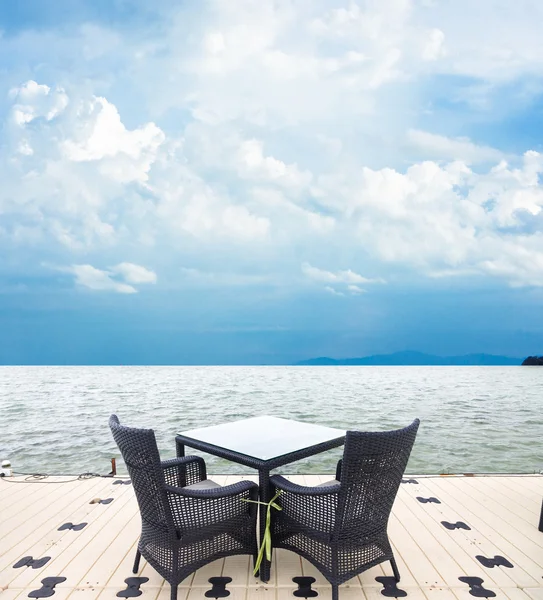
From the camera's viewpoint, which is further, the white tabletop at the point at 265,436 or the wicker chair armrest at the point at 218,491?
the white tabletop at the point at 265,436

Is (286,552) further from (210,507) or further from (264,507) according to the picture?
(210,507)

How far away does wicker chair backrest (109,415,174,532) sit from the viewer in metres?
2.21

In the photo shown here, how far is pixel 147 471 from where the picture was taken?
2277 mm

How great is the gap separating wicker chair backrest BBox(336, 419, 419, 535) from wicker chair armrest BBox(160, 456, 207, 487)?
3.44ft

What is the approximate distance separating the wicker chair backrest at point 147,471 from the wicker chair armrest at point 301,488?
0.60 m

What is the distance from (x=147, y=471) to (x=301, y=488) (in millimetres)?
817

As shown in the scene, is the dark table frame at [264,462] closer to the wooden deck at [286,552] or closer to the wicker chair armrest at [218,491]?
the wicker chair armrest at [218,491]

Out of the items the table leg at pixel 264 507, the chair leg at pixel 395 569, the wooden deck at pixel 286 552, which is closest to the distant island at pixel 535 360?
the wooden deck at pixel 286 552

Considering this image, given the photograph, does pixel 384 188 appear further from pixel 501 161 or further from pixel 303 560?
pixel 303 560

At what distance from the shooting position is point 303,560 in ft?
9.21

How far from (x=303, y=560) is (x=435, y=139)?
48088mm

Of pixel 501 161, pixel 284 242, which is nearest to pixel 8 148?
pixel 284 242

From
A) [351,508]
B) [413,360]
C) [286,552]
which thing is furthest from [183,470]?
[413,360]

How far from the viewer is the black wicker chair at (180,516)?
2258 mm
